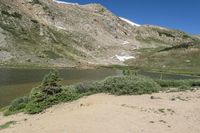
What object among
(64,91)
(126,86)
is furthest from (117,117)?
(126,86)

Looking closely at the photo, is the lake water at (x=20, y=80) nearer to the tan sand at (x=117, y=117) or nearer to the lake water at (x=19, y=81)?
the lake water at (x=19, y=81)

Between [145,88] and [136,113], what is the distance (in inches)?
339

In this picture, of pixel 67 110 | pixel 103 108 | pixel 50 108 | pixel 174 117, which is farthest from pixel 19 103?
pixel 174 117

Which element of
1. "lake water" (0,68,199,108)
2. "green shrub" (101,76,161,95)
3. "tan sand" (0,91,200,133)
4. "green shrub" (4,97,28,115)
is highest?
"green shrub" (101,76,161,95)

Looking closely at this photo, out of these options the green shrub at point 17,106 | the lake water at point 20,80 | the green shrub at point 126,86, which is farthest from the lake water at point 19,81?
the green shrub at point 126,86

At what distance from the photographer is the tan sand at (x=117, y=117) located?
1677 cm

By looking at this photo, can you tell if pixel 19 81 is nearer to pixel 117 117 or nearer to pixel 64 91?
pixel 64 91

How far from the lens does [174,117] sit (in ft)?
64.7

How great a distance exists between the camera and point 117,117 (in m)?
18.5

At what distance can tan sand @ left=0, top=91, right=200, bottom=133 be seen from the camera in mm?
16766

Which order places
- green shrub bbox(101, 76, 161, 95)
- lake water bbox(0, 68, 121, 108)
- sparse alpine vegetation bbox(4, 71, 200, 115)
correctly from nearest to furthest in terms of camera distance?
sparse alpine vegetation bbox(4, 71, 200, 115), green shrub bbox(101, 76, 161, 95), lake water bbox(0, 68, 121, 108)

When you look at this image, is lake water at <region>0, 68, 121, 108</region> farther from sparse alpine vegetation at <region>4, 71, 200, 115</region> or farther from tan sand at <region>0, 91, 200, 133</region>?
tan sand at <region>0, 91, 200, 133</region>

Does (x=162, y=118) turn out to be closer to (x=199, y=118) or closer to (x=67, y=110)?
(x=199, y=118)

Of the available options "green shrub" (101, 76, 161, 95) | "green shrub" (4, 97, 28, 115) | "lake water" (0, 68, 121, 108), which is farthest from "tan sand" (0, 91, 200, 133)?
"lake water" (0, 68, 121, 108)
